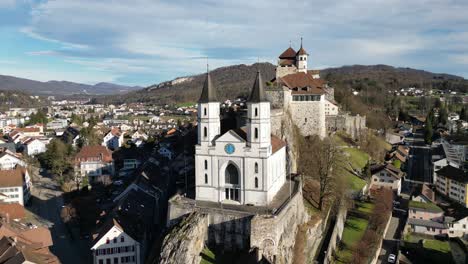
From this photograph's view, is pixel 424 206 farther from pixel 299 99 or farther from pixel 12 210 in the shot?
pixel 12 210

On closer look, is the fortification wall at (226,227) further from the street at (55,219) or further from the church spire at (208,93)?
the street at (55,219)

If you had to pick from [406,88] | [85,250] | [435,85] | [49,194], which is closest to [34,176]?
[49,194]

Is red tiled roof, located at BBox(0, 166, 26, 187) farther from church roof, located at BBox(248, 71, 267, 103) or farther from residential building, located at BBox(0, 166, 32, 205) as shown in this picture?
church roof, located at BBox(248, 71, 267, 103)

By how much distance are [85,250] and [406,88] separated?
534 ft

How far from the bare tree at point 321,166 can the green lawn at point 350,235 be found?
3.68m

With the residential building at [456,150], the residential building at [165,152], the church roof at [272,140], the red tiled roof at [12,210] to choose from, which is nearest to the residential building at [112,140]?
the residential building at [165,152]

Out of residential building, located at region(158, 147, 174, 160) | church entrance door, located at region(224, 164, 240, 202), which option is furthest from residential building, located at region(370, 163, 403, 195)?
residential building, located at region(158, 147, 174, 160)

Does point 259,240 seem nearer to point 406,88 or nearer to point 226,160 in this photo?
point 226,160

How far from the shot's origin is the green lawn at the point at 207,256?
26.5 metres

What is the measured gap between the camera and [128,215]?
35.8 m

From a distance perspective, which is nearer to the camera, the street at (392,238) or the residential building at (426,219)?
the street at (392,238)

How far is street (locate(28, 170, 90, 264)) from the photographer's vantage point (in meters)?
36.0

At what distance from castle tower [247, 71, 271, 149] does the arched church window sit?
229 cm

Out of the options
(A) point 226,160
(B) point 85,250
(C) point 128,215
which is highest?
(A) point 226,160
